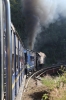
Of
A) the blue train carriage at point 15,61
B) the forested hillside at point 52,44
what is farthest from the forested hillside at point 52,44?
the blue train carriage at point 15,61

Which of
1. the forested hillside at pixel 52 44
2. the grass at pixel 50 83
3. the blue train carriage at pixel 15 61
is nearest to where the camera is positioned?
the blue train carriage at pixel 15 61

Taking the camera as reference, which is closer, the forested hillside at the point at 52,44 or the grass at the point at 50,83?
the grass at the point at 50,83

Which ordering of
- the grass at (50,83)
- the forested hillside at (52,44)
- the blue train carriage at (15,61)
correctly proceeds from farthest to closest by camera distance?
the forested hillside at (52,44)
the grass at (50,83)
the blue train carriage at (15,61)

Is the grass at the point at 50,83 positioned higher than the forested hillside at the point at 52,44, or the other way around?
the forested hillside at the point at 52,44

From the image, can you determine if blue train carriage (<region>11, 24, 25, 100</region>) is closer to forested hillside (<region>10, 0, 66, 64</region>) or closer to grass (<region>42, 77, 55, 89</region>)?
grass (<region>42, 77, 55, 89</region>)

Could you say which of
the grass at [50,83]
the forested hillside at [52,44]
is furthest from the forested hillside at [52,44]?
the grass at [50,83]

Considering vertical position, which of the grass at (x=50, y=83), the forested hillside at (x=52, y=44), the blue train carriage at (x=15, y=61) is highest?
the forested hillside at (x=52, y=44)

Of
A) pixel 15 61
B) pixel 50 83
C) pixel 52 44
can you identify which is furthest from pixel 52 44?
pixel 15 61

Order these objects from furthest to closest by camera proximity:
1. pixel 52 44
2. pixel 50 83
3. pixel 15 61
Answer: pixel 52 44
pixel 50 83
pixel 15 61

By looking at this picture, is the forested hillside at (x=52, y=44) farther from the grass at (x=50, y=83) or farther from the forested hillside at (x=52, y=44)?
the grass at (x=50, y=83)

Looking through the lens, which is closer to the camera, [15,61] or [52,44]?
[15,61]

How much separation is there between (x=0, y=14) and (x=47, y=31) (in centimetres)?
4597

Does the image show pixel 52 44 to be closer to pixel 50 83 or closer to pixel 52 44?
pixel 52 44

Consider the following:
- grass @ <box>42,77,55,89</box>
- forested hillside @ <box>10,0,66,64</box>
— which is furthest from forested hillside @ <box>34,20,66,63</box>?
grass @ <box>42,77,55,89</box>
